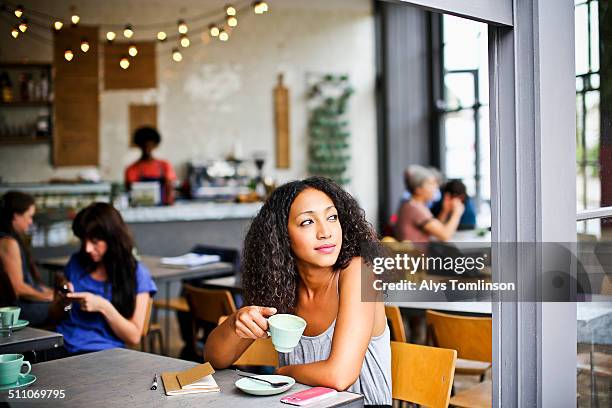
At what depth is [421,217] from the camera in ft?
20.3

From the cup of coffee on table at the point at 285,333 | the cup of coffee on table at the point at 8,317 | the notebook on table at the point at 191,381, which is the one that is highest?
the cup of coffee on table at the point at 285,333

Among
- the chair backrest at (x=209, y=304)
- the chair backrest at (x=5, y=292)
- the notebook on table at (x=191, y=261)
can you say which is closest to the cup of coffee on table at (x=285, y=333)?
the chair backrest at (x=209, y=304)

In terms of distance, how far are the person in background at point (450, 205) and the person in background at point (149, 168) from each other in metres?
2.78

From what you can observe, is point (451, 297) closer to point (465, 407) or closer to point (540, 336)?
point (465, 407)

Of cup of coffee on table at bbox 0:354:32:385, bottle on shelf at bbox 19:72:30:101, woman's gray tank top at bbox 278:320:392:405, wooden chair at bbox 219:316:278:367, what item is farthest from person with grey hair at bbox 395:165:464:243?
bottle on shelf at bbox 19:72:30:101

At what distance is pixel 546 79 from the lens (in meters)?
2.51

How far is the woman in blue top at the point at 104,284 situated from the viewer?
11.8 ft

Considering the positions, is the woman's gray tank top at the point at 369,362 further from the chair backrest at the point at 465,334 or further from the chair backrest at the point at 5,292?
the chair backrest at the point at 5,292

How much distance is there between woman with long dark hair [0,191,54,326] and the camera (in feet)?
15.8

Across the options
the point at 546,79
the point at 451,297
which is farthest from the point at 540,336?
the point at 451,297

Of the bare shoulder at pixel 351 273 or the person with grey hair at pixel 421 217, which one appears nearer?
the bare shoulder at pixel 351 273

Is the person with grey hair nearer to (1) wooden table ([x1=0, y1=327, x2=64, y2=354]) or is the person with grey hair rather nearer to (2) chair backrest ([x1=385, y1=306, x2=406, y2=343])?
(2) chair backrest ([x1=385, y1=306, x2=406, y2=343])

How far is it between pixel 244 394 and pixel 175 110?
816 centimetres

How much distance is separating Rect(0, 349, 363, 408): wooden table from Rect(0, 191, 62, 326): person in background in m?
2.19
